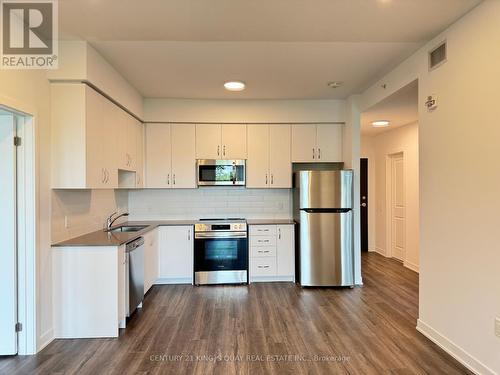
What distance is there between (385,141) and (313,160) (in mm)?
2245

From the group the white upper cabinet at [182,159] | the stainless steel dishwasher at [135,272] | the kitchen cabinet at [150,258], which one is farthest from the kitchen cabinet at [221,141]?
the stainless steel dishwasher at [135,272]

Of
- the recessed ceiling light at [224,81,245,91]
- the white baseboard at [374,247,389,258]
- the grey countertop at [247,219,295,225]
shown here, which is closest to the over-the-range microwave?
the grey countertop at [247,219,295,225]

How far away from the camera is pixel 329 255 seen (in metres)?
4.20

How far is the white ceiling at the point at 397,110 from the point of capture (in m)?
3.38

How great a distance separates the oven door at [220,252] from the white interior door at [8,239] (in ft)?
7.03

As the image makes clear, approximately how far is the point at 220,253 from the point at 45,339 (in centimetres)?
219

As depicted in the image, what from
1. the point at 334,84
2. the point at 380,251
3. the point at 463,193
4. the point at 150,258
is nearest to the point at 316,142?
the point at 334,84

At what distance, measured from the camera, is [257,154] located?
4668 mm

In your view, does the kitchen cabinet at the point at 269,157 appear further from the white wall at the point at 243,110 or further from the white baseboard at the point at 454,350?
the white baseboard at the point at 454,350

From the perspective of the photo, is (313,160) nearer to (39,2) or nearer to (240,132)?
(240,132)

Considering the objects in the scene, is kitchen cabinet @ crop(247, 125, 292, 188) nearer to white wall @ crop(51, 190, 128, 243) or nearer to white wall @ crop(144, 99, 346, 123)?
white wall @ crop(144, 99, 346, 123)

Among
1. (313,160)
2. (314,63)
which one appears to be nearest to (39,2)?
(314,63)

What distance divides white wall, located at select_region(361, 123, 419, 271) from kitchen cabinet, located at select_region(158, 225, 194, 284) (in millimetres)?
3644

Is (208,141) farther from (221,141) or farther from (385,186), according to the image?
(385,186)
